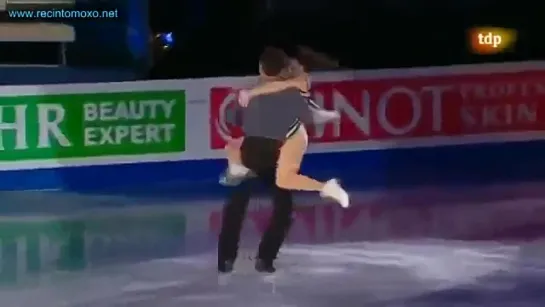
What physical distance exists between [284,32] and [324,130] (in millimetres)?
3128

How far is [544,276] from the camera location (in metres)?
5.01

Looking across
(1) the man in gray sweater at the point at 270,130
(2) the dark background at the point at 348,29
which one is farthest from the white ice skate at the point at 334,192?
(2) the dark background at the point at 348,29

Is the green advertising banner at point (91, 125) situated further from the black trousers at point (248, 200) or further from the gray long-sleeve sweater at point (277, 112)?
the gray long-sleeve sweater at point (277, 112)

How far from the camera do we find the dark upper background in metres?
9.03

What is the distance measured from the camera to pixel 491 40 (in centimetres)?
1052

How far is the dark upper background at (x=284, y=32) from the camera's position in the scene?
29.6ft

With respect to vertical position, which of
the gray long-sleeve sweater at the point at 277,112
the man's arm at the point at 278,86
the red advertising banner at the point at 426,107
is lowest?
the gray long-sleeve sweater at the point at 277,112

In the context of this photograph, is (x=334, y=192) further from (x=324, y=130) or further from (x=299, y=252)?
(x=324, y=130)

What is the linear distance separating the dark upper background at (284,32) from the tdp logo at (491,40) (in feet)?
0.29

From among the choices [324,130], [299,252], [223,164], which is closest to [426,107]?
[324,130]

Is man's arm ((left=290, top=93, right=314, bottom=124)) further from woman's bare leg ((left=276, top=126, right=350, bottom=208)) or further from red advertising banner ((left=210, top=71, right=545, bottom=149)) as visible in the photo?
red advertising banner ((left=210, top=71, right=545, bottom=149))

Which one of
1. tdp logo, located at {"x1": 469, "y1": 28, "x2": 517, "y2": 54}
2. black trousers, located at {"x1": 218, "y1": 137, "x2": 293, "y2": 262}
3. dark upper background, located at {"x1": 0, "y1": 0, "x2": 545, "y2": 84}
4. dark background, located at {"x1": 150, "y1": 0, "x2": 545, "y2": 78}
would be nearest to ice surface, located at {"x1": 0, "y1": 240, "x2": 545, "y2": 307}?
black trousers, located at {"x1": 218, "y1": 137, "x2": 293, "y2": 262}

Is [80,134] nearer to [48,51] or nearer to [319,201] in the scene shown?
[319,201]

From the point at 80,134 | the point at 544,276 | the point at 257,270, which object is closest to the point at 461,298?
the point at 544,276
